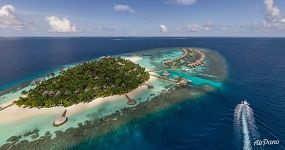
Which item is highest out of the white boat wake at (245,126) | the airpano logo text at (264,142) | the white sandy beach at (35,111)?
the white boat wake at (245,126)

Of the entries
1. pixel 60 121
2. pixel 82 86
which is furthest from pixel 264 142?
pixel 82 86

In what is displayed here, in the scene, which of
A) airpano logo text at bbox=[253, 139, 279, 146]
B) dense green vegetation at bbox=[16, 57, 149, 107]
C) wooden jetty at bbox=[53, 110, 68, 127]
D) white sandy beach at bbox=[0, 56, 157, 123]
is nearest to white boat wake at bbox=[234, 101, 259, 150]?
airpano logo text at bbox=[253, 139, 279, 146]

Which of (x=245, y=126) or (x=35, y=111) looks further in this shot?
(x=35, y=111)

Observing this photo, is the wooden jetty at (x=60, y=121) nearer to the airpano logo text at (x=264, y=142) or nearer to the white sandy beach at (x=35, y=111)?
the white sandy beach at (x=35, y=111)

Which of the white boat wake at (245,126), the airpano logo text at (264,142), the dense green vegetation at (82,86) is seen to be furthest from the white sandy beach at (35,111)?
the airpano logo text at (264,142)

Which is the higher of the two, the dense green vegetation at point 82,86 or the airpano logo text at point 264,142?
the dense green vegetation at point 82,86

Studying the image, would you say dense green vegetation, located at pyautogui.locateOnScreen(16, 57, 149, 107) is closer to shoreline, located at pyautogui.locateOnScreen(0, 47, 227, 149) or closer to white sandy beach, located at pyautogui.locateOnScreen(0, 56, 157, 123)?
white sandy beach, located at pyautogui.locateOnScreen(0, 56, 157, 123)

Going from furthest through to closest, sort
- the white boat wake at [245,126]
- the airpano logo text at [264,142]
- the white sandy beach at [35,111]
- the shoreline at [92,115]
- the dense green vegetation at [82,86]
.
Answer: the dense green vegetation at [82,86]
the white sandy beach at [35,111]
the shoreline at [92,115]
the white boat wake at [245,126]
the airpano logo text at [264,142]

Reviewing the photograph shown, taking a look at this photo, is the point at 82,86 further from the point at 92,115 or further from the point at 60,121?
the point at 60,121
